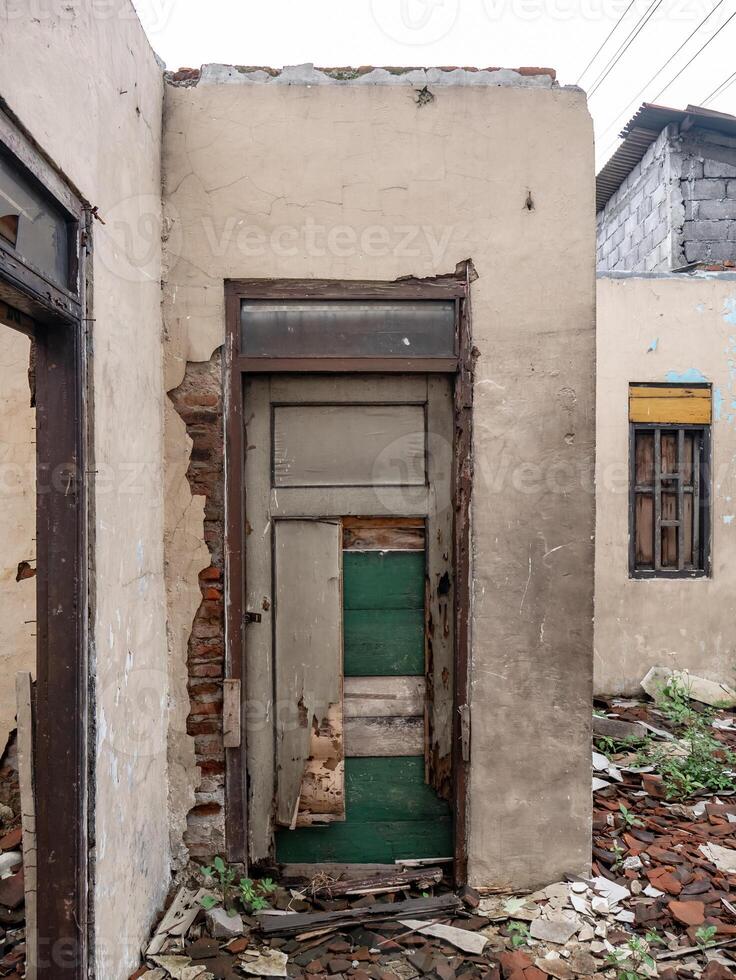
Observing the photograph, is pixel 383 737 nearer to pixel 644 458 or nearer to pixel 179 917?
pixel 179 917

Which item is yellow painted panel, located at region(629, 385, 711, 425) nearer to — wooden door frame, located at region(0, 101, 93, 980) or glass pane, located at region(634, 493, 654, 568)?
glass pane, located at region(634, 493, 654, 568)

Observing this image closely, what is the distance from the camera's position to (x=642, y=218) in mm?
7902

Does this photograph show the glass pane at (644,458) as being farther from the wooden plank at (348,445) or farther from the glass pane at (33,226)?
the glass pane at (33,226)

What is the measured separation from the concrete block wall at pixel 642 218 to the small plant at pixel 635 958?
6.78 metres

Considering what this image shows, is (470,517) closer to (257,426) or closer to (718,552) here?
(257,426)

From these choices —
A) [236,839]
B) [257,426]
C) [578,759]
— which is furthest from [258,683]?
[578,759]

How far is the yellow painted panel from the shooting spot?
5.68 m

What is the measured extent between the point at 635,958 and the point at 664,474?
13.4 ft

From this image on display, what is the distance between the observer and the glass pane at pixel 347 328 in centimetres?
294

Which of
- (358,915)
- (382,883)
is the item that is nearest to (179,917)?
(358,915)

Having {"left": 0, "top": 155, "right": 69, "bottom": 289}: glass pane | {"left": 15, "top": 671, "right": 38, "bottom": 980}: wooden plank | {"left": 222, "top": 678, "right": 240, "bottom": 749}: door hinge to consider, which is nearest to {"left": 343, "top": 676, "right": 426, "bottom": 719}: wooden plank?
{"left": 222, "top": 678, "right": 240, "bottom": 749}: door hinge

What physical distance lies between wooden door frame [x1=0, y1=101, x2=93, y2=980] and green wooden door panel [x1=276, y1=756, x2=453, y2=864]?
1293 millimetres

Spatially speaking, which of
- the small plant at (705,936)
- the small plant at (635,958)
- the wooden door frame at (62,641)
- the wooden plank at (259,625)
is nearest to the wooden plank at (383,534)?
the wooden plank at (259,625)

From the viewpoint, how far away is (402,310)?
2965mm
